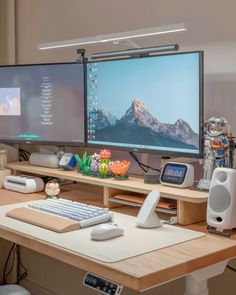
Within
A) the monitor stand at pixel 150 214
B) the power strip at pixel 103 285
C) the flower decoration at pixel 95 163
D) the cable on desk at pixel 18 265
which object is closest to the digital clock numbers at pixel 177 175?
the monitor stand at pixel 150 214

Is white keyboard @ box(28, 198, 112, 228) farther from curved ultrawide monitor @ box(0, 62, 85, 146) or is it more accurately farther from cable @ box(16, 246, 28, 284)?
cable @ box(16, 246, 28, 284)

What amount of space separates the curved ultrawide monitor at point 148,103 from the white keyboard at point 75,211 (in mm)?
358

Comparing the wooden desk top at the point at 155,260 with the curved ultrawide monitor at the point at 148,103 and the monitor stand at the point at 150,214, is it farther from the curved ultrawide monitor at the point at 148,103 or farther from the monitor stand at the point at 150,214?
the curved ultrawide monitor at the point at 148,103

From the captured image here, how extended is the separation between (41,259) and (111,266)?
174 centimetres

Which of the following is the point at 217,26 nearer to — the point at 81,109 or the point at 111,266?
the point at 81,109

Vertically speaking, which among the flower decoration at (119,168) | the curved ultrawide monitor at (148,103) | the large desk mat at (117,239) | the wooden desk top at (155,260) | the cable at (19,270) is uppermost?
the curved ultrawide monitor at (148,103)

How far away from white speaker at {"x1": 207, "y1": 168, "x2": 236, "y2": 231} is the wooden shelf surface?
0.06 m

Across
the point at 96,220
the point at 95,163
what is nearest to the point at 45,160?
the point at 95,163

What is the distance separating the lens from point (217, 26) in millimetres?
2041

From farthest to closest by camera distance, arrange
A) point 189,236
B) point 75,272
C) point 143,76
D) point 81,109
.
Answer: point 75,272, point 81,109, point 143,76, point 189,236

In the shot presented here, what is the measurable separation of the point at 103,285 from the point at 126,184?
0.57 meters

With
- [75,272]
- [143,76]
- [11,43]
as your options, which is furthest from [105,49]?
[75,272]

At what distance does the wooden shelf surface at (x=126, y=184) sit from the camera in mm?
1700

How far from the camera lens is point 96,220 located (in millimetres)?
1729
